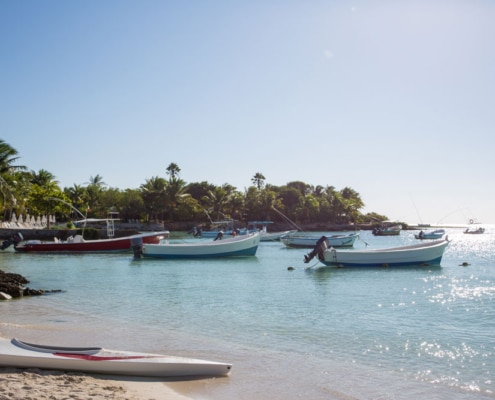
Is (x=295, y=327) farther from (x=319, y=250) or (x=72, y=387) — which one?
(x=319, y=250)

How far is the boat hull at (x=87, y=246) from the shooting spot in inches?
1547

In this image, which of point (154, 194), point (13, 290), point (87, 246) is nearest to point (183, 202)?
point (154, 194)

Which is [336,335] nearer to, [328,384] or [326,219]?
[328,384]

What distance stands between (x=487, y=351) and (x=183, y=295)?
1138cm

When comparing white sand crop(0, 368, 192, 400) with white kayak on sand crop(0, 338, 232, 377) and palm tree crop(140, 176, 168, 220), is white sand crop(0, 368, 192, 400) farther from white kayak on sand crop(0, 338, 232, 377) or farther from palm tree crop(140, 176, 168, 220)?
palm tree crop(140, 176, 168, 220)

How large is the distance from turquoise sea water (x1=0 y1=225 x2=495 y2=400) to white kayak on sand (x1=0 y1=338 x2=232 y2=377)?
358 millimetres

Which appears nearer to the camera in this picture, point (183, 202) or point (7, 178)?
point (7, 178)

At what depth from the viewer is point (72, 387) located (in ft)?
22.5

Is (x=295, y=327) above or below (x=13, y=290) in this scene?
below

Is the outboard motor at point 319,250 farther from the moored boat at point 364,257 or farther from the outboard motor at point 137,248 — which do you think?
the outboard motor at point 137,248

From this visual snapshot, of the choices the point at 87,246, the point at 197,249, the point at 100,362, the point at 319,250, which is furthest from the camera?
the point at 87,246

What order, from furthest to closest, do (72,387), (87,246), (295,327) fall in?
(87,246) → (295,327) → (72,387)

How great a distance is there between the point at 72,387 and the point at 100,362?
893mm

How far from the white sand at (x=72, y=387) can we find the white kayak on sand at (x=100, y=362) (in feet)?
0.42
